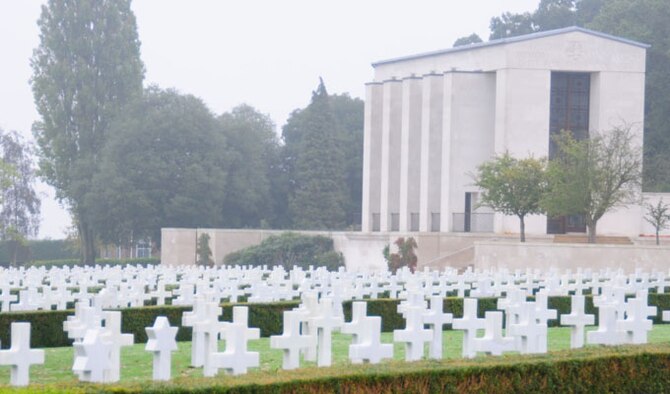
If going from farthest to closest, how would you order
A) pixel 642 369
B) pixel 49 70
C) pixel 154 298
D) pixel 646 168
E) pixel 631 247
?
pixel 49 70, pixel 646 168, pixel 631 247, pixel 154 298, pixel 642 369

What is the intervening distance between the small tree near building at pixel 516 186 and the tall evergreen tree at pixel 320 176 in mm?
22006

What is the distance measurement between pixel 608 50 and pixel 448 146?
23.4 ft

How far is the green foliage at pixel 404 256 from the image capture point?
2184 inches

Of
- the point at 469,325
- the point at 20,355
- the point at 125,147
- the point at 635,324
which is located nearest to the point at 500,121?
the point at 125,147

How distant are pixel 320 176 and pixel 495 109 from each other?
17074 millimetres

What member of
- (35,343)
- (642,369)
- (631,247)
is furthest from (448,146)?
(642,369)

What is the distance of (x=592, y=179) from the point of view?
159 ft

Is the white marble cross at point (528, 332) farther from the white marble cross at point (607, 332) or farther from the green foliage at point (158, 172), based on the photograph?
the green foliage at point (158, 172)

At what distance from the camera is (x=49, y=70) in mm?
69688

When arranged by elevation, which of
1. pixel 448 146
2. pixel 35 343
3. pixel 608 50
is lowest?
pixel 35 343

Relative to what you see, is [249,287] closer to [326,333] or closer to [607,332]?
[607,332]

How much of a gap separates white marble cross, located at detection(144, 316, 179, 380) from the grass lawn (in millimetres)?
172

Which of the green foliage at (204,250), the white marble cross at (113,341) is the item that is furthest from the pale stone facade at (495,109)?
the white marble cross at (113,341)

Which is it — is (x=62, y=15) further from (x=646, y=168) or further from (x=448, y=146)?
(x=646, y=168)
